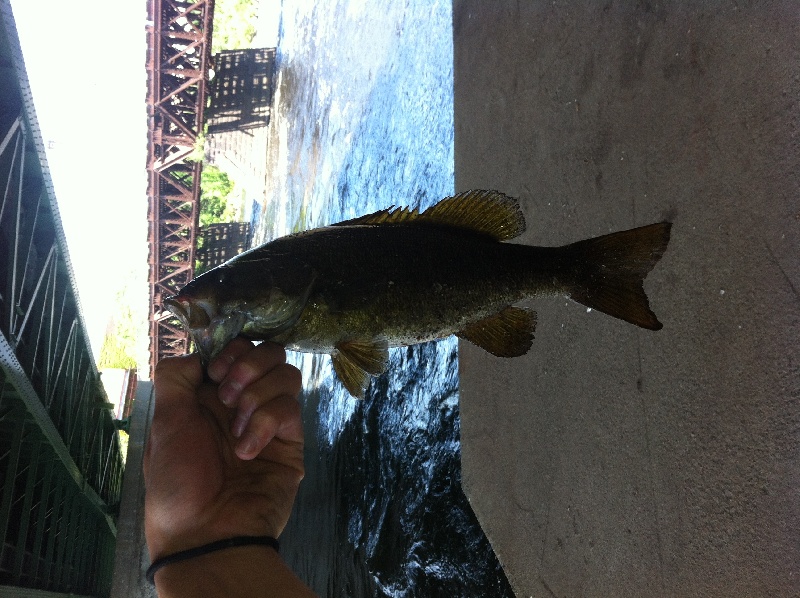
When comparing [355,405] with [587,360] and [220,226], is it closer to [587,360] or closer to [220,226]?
[587,360]

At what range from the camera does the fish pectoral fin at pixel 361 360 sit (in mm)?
2160

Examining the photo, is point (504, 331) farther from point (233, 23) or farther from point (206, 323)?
point (233, 23)

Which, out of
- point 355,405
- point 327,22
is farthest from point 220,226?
point 355,405

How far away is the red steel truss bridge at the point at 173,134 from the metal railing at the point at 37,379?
28.6ft

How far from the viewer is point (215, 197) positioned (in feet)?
78.5

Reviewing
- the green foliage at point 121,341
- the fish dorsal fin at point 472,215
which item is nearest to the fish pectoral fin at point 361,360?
the fish dorsal fin at point 472,215

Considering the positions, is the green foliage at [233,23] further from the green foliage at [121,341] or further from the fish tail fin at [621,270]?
the fish tail fin at [621,270]

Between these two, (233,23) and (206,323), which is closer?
(206,323)

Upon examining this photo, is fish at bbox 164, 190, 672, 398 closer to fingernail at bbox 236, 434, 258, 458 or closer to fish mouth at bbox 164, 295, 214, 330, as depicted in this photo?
fish mouth at bbox 164, 295, 214, 330

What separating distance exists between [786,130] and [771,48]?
13.2 inches

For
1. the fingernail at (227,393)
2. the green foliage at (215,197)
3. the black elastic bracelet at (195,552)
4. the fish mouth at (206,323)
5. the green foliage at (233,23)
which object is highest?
the green foliage at (233,23)

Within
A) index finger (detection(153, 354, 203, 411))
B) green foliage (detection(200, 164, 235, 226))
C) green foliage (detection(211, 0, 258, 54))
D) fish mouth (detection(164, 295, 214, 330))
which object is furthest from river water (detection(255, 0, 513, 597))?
green foliage (detection(211, 0, 258, 54))

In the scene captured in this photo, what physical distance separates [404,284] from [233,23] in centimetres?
2459

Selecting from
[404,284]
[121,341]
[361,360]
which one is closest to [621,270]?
[404,284]
